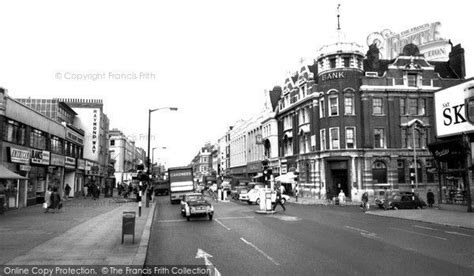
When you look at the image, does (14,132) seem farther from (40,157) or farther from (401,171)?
(401,171)

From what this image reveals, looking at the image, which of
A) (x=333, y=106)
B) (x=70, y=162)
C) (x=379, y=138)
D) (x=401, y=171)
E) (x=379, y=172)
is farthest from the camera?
(x=333, y=106)

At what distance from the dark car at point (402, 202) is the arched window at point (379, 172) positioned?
38.8ft

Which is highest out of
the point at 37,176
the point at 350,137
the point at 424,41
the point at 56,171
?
the point at 424,41

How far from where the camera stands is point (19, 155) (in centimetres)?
2766

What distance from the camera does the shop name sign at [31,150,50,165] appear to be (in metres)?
30.3

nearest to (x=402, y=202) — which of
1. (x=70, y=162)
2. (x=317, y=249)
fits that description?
(x=317, y=249)

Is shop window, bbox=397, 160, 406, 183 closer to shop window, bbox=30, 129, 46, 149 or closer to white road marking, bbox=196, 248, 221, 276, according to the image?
shop window, bbox=30, 129, 46, 149

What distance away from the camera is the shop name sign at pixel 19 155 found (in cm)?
2645

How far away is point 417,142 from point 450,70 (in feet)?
45.2

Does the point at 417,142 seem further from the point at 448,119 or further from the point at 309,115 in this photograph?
the point at 448,119

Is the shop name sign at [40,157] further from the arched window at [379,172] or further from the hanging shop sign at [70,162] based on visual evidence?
the arched window at [379,172]

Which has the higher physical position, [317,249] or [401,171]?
[401,171]

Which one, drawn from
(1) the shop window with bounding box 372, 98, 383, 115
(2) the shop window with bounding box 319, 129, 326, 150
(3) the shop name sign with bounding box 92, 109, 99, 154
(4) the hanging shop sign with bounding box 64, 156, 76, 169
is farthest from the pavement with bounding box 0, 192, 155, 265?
(3) the shop name sign with bounding box 92, 109, 99, 154

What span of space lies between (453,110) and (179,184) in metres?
24.8
